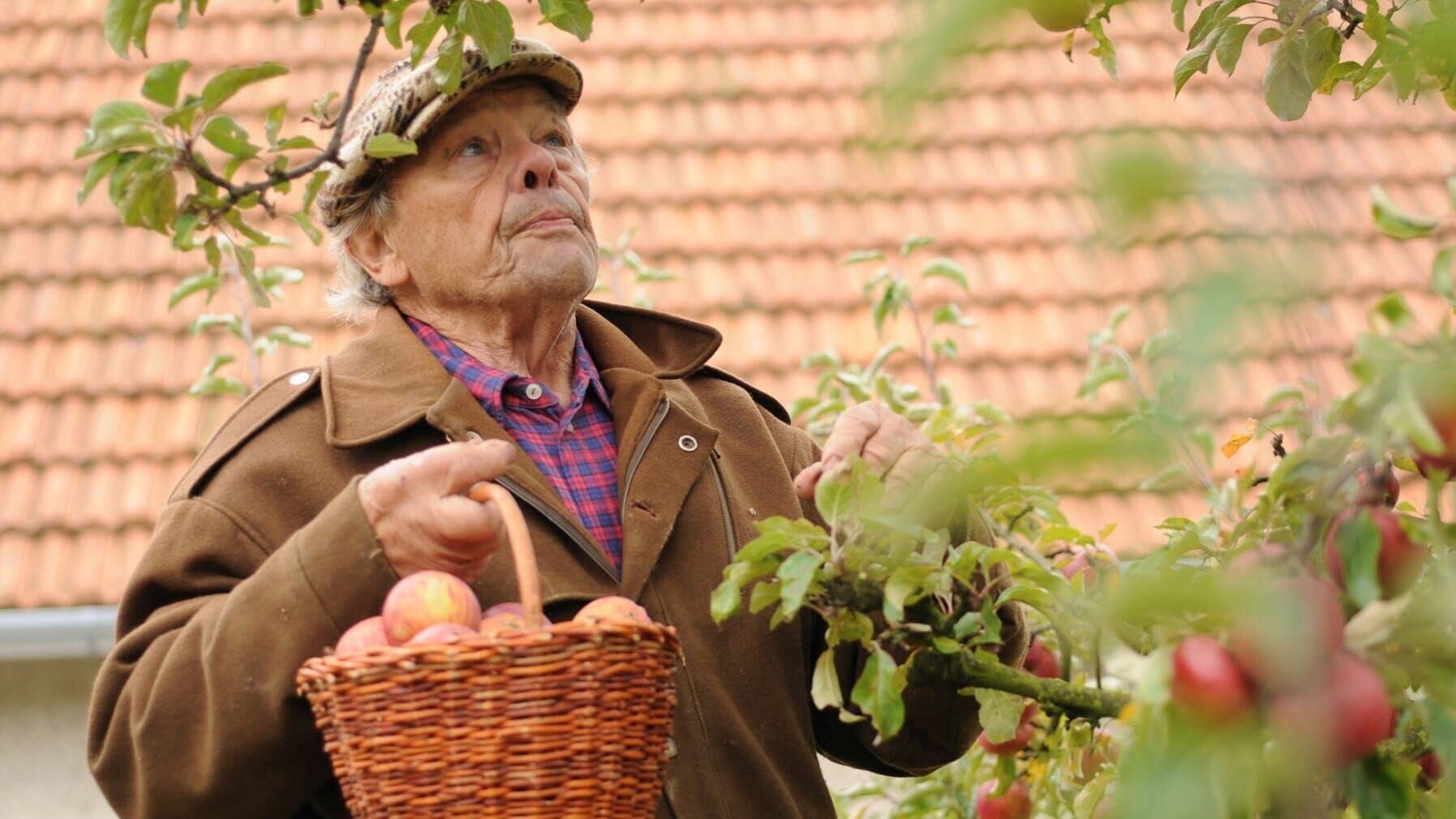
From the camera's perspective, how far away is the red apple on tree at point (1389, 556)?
1.14 m

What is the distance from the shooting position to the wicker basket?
155 cm

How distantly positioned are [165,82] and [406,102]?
2.20 ft

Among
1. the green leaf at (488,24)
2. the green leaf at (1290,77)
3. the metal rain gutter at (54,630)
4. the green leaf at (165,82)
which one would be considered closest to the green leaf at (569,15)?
the green leaf at (488,24)

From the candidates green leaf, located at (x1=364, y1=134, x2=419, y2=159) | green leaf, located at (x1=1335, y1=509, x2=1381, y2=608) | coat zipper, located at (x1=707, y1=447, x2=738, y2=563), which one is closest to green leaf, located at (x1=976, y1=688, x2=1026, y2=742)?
coat zipper, located at (x1=707, y1=447, x2=738, y2=563)

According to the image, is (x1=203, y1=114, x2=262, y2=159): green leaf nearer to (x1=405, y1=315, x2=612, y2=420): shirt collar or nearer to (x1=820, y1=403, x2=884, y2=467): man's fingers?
(x1=405, y1=315, x2=612, y2=420): shirt collar

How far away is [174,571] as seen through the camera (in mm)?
2098

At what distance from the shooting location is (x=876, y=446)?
6.94 ft

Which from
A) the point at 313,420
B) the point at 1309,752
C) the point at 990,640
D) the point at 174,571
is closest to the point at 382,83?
the point at 313,420

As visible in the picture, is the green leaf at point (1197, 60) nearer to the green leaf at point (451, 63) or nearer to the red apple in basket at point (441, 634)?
the green leaf at point (451, 63)

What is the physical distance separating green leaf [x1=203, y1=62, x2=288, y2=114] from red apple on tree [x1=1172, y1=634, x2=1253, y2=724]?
1259 mm

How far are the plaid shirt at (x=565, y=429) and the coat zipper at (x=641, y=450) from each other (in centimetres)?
5

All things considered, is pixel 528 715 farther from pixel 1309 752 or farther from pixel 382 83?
pixel 382 83

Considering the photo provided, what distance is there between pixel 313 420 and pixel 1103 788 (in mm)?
1177

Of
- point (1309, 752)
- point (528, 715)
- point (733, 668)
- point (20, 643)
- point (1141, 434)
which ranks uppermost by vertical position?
point (1141, 434)
